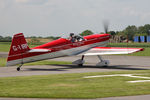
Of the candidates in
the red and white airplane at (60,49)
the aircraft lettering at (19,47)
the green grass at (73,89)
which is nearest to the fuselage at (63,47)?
the red and white airplane at (60,49)

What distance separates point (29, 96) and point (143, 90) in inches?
162

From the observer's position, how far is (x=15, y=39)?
18812 millimetres

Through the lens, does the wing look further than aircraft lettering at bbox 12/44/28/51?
Yes

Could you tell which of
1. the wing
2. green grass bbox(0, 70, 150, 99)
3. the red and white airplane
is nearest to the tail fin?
the red and white airplane

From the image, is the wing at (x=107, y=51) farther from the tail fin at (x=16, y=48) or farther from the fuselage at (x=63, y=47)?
the tail fin at (x=16, y=48)

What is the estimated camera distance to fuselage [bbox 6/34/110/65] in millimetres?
19622

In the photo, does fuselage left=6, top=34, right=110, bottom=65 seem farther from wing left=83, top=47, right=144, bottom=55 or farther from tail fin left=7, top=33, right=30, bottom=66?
wing left=83, top=47, right=144, bottom=55

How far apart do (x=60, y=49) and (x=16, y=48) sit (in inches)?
157

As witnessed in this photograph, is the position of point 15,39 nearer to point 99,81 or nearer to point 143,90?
point 99,81

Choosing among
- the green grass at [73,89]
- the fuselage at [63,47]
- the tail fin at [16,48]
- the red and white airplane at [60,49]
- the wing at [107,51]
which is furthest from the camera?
→ the wing at [107,51]

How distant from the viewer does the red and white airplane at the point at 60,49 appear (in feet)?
62.2

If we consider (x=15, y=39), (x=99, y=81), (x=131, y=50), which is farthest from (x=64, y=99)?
(x=131, y=50)

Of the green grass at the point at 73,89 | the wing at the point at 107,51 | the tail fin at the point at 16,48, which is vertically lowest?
the green grass at the point at 73,89

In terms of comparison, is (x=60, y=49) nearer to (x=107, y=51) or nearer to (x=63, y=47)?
(x=63, y=47)
